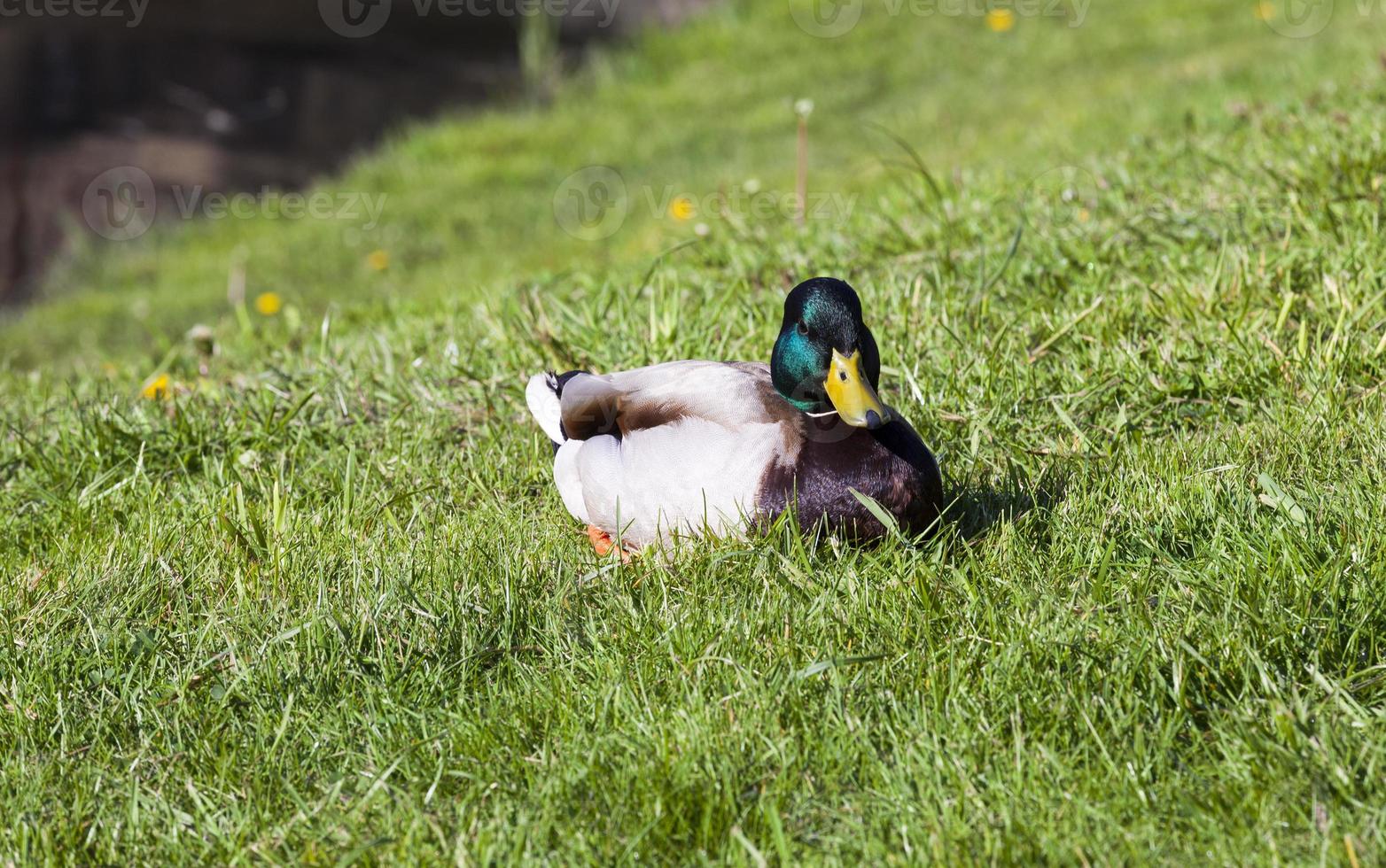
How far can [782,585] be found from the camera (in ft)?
8.54

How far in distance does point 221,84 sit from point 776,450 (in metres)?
7.12

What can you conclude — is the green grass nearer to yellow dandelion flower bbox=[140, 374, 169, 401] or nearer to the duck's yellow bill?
yellow dandelion flower bbox=[140, 374, 169, 401]

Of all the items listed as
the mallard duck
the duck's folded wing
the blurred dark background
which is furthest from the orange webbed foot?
the blurred dark background

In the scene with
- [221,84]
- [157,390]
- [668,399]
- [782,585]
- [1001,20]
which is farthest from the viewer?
[1001,20]

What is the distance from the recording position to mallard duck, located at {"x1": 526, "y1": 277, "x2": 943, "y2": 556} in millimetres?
2654

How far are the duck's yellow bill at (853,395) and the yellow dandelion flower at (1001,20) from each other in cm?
784

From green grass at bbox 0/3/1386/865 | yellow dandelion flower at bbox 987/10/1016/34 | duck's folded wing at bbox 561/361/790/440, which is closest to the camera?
green grass at bbox 0/3/1386/865

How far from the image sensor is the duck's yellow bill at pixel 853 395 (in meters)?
2.59

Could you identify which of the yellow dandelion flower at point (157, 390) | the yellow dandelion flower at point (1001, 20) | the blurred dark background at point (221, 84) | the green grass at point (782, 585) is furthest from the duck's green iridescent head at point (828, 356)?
the yellow dandelion flower at point (1001, 20)

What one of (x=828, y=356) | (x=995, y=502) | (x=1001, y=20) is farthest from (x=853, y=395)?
(x=1001, y=20)

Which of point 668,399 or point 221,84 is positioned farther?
point 221,84

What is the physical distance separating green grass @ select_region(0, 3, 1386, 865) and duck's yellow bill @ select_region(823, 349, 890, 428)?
0.91ft

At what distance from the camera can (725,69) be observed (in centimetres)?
1019

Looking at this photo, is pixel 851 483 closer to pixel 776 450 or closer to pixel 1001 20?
pixel 776 450
